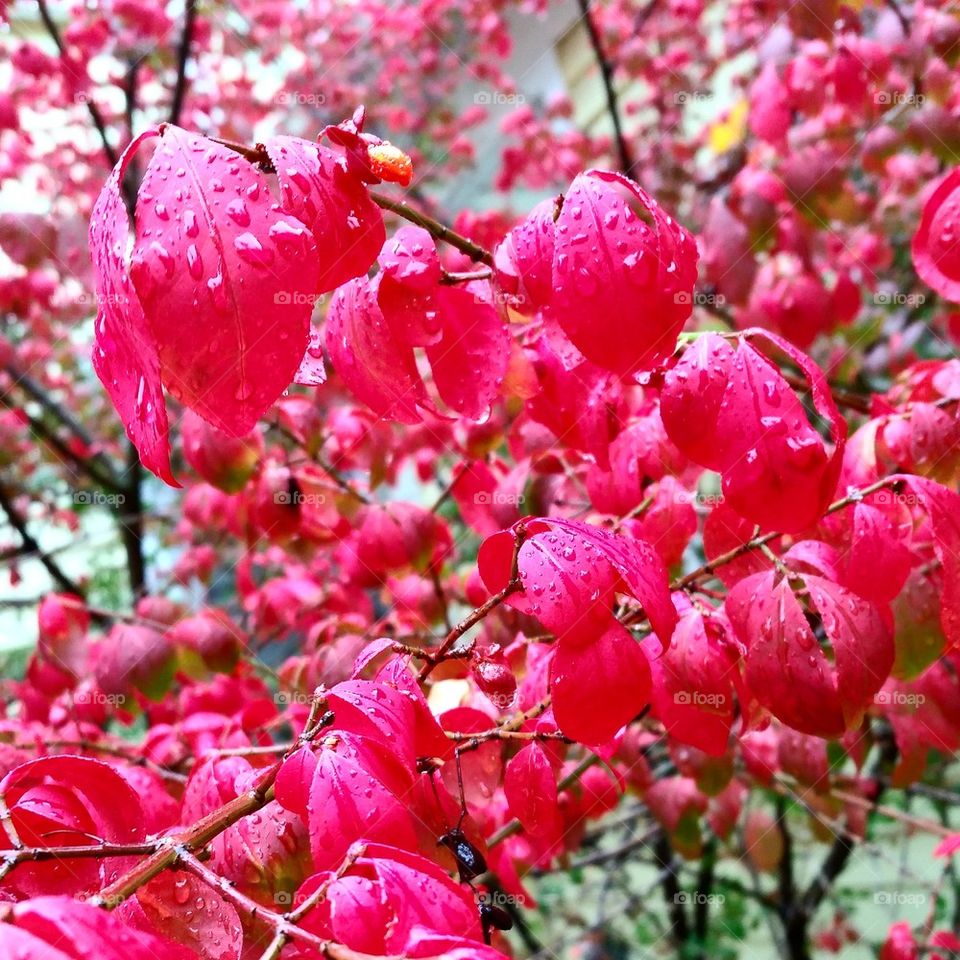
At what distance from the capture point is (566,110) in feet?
15.6

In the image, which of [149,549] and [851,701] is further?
[149,549]

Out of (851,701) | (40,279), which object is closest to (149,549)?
(40,279)

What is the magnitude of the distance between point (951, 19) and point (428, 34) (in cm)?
381

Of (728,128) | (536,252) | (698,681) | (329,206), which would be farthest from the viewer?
(728,128)

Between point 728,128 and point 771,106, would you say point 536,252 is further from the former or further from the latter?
point 728,128

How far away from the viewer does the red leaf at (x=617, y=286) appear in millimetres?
661

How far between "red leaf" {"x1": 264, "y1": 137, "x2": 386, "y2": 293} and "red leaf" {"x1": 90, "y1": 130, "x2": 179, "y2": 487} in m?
0.09

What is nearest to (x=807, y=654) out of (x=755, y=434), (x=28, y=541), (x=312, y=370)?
(x=755, y=434)

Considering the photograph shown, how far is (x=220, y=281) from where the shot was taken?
A: 0.51 m

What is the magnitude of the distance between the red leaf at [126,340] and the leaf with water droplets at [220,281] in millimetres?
13

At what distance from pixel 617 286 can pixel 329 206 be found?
0.21 meters

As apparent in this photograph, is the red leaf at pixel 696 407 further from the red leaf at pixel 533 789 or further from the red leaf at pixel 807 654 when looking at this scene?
the red leaf at pixel 533 789

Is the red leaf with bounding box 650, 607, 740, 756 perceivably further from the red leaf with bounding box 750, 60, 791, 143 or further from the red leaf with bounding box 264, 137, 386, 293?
the red leaf with bounding box 750, 60, 791, 143

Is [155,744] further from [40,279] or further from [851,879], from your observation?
[851,879]
